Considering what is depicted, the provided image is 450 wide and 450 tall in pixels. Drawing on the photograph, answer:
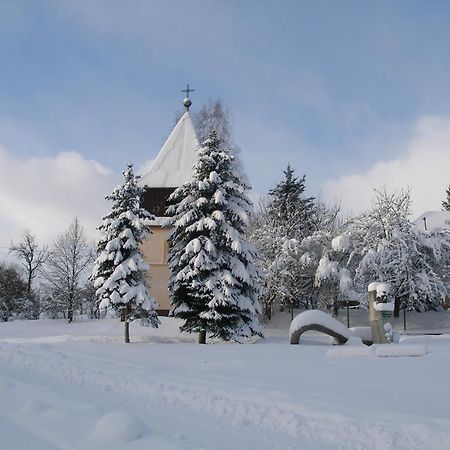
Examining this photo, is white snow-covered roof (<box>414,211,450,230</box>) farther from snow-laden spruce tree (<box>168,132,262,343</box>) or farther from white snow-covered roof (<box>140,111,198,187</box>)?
snow-laden spruce tree (<box>168,132,262,343</box>)

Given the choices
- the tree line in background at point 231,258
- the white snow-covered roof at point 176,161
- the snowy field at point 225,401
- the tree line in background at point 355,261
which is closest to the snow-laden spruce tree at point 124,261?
the tree line in background at point 231,258

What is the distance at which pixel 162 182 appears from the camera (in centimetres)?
2900

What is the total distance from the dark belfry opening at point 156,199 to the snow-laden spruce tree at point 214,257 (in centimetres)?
768

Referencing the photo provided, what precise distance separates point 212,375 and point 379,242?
76.4 ft

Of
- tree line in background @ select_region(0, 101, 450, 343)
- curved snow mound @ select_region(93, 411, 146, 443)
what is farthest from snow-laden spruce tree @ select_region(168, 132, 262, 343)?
curved snow mound @ select_region(93, 411, 146, 443)

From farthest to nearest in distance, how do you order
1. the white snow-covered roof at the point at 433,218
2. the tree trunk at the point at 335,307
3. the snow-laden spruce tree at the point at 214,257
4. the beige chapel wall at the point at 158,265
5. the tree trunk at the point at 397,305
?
the white snow-covered roof at the point at 433,218, the tree trunk at the point at 397,305, the tree trunk at the point at 335,307, the beige chapel wall at the point at 158,265, the snow-laden spruce tree at the point at 214,257

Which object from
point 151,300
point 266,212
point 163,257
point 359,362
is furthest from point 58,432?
point 266,212

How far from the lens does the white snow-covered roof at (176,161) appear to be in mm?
28938

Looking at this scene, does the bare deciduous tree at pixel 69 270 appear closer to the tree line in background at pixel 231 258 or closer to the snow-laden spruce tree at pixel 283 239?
the tree line in background at pixel 231 258

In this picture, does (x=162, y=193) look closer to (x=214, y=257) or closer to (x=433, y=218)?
(x=214, y=257)

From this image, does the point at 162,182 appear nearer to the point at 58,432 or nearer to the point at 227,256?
the point at 227,256

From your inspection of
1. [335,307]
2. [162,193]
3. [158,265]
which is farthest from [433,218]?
[158,265]

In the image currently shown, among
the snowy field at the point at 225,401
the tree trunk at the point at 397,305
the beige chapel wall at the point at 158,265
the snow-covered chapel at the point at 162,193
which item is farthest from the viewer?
the tree trunk at the point at 397,305

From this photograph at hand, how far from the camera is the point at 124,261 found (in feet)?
65.2
